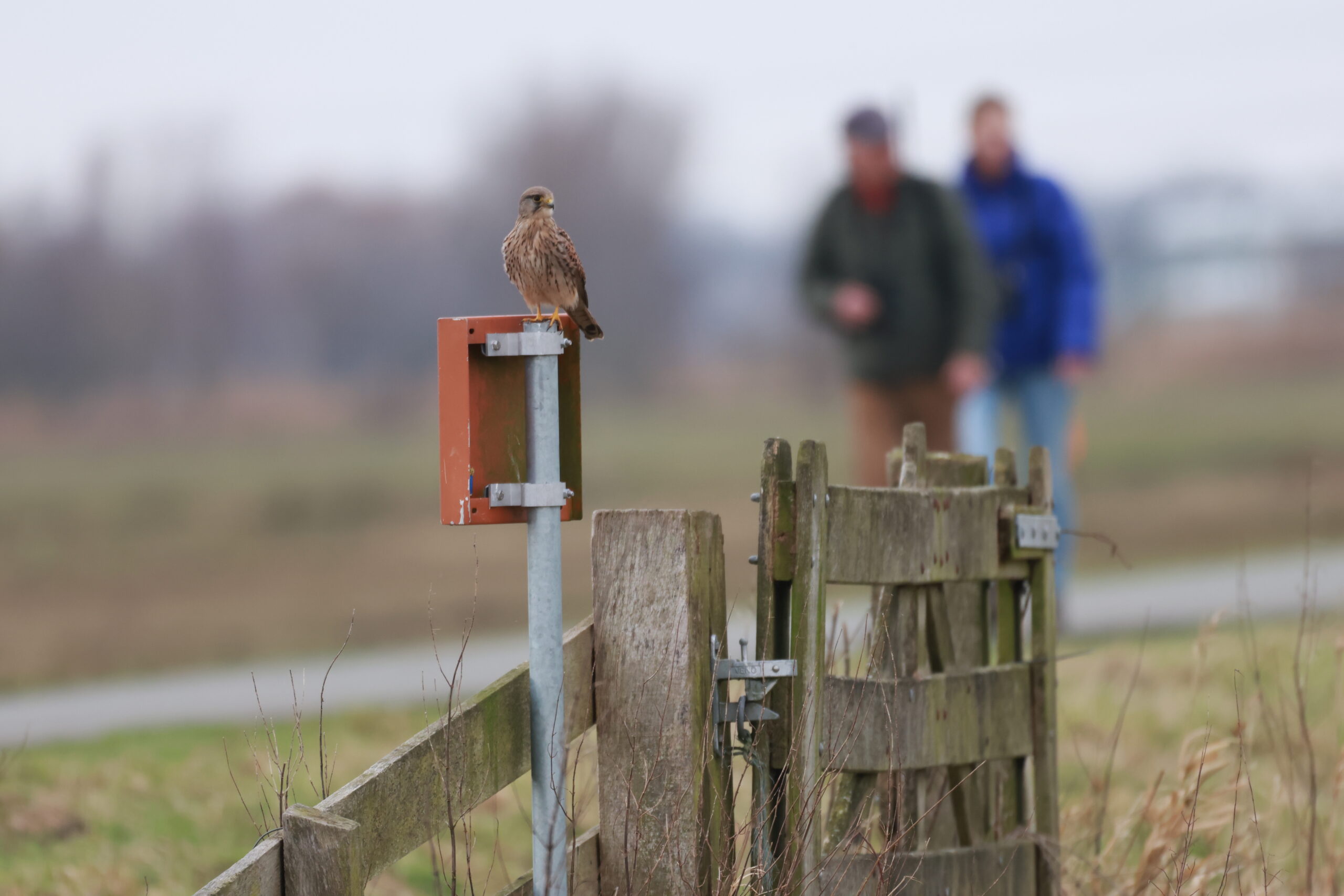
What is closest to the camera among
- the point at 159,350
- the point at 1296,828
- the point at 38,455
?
the point at 1296,828

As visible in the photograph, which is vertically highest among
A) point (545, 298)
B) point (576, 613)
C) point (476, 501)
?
point (545, 298)

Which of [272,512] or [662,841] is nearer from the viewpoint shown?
[662,841]

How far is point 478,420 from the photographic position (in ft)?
9.53

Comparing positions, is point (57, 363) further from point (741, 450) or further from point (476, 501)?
point (476, 501)

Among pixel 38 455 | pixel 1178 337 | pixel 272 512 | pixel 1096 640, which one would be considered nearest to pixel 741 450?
pixel 272 512

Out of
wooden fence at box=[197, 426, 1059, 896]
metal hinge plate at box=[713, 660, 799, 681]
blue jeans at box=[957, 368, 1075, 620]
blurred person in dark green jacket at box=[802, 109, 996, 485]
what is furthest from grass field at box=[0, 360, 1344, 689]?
metal hinge plate at box=[713, 660, 799, 681]

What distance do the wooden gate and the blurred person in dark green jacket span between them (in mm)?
3729

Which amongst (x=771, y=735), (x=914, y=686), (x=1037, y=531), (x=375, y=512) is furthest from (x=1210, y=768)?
(x=375, y=512)

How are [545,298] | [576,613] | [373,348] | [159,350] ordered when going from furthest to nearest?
[373,348] → [159,350] → [576,613] → [545,298]

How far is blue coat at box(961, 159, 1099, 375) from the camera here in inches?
313

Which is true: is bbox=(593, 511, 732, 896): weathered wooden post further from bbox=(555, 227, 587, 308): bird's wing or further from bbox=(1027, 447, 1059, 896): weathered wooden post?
bbox=(1027, 447, 1059, 896): weathered wooden post

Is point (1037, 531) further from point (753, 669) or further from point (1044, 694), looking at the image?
point (753, 669)

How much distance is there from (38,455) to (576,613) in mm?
19457

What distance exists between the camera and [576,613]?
11680 mm
